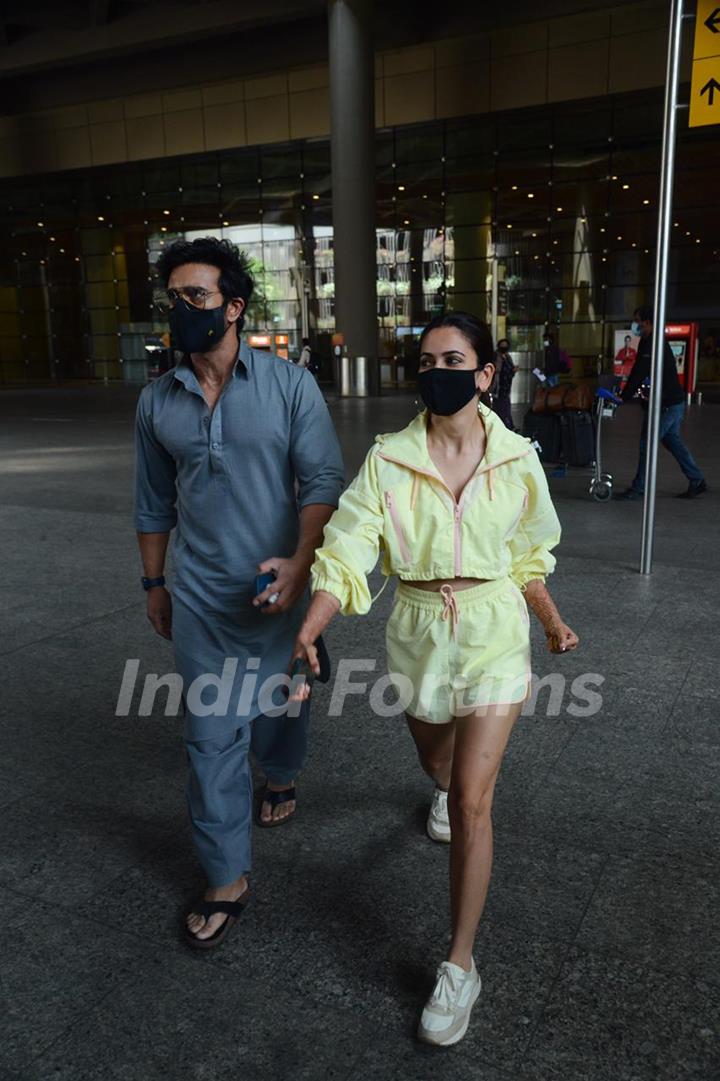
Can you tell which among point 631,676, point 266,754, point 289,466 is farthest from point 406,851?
point 631,676

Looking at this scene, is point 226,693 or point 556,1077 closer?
point 556,1077

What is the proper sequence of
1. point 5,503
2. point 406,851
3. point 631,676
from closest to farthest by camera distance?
point 406,851 → point 631,676 → point 5,503

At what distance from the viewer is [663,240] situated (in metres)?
6.59

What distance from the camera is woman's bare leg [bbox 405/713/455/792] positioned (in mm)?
2939

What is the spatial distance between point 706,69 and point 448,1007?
6.16 metres

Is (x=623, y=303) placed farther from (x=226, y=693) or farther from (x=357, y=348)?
(x=226, y=693)

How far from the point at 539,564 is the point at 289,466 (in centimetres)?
89

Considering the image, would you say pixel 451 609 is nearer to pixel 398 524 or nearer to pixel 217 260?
pixel 398 524

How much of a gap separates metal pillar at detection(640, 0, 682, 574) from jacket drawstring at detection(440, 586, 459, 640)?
181 inches

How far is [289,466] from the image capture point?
3.03 metres

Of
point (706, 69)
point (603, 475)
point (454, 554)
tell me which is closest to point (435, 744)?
point (454, 554)

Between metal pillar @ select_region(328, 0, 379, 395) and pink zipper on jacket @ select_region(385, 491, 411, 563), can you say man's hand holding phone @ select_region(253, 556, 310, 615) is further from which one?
metal pillar @ select_region(328, 0, 379, 395)

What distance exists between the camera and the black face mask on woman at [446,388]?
2637 millimetres

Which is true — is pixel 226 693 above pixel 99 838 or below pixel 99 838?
above
